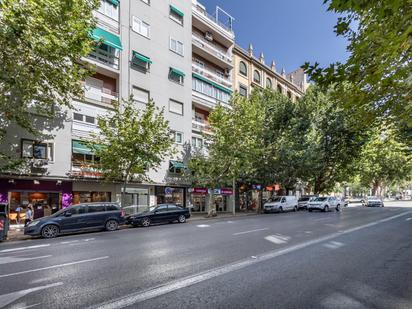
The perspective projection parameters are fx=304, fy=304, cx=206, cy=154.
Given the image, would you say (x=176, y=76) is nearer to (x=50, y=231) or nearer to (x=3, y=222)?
(x=50, y=231)

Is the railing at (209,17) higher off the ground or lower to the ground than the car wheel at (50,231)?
higher

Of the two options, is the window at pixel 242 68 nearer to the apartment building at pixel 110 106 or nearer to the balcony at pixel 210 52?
the balcony at pixel 210 52

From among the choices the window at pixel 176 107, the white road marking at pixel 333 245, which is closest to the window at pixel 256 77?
the window at pixel 176 107

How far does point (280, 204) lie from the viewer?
32562mm

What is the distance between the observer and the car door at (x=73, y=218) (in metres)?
15.4

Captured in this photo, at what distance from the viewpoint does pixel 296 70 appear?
59.3 m

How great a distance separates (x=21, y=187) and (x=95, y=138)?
5513 millimetres

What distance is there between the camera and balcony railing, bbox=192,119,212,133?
103ft

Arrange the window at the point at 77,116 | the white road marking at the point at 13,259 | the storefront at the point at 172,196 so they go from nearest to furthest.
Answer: the white road marking at the point at 13,259, the window at the point at 77,116, the storefront at the point at 172,196

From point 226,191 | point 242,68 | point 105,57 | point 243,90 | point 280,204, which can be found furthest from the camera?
point 242,68

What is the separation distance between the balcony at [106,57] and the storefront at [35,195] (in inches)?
375

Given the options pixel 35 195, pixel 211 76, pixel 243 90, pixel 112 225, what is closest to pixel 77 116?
pixel 35 195

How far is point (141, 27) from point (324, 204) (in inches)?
974

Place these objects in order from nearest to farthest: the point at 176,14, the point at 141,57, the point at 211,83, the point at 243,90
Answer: the point at 141,57 → the point at 176,14 → the point at 211,83 → the point at 243,90
